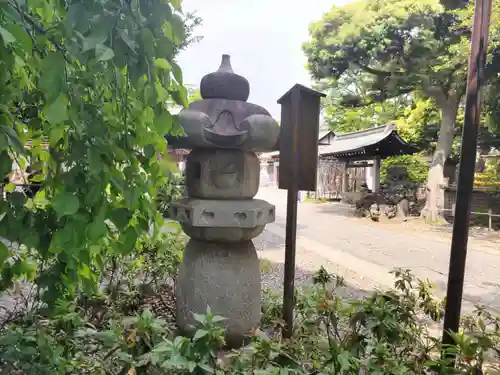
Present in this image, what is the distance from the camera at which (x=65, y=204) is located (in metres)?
0.92

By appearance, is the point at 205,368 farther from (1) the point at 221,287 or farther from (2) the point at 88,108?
(1) the point at 221,287

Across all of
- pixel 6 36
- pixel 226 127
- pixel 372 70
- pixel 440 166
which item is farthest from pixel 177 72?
pixel 372 70

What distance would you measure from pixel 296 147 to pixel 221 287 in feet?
3.70

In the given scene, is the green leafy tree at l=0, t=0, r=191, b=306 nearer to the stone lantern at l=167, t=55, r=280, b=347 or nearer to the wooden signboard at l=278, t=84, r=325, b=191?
the stone lantern at l=167, t=55, r=280, b=347

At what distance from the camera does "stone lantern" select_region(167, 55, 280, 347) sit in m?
2.41

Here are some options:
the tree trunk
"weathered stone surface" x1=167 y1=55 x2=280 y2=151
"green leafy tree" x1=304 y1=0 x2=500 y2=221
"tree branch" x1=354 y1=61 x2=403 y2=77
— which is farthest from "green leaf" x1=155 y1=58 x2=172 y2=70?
"tree branch" x1=354 y1=61 x2=403 y2=77

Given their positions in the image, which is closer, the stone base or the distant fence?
the stone base

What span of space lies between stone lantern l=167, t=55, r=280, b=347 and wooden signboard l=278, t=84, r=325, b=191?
0.39 feet

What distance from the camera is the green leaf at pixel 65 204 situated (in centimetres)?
90

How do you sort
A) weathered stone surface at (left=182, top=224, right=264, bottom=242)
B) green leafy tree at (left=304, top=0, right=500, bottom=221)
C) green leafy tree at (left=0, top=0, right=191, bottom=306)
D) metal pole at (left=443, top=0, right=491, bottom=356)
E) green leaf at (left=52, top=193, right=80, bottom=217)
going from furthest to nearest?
green leafy tree at (left=304, top=0, right=500, bottom=221), weathered stone surface at (left=182, top=224, right=264, bottom=242), metal pole at (left=443, top=0, right=491, bottom=356), green leaf at (left=52, top=193, right=80, bottom=217), green leafy tree at (left=0, top=0, right=191, bottom=306)

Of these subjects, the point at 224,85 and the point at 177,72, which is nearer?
the point at 177,72

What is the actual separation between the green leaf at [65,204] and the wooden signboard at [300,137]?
1791 millimetres

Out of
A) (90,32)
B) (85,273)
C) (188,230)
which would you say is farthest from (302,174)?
(90,32)

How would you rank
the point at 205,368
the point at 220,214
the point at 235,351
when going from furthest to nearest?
the point at 220,214 → the point at 235,351 → the point at 205,368
